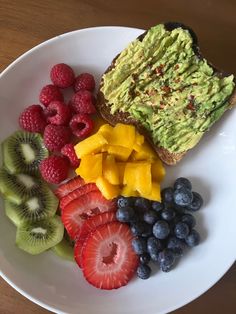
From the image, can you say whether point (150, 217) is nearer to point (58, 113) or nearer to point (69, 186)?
point (69, 186)

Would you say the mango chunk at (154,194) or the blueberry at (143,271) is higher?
the mango chunk at (154,194)

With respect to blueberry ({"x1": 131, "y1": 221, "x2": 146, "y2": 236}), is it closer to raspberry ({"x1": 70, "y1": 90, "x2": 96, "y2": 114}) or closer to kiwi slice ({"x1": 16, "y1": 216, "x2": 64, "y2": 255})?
kiwi slice ({"x1": 16, "y1": 216, "x2": 64, "y2": 255})

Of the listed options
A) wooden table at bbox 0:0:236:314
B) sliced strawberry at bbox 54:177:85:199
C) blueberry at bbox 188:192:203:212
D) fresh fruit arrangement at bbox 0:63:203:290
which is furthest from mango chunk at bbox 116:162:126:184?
wooden table at bbox 0:0:236:314

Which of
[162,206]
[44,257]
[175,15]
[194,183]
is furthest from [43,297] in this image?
[175,15]

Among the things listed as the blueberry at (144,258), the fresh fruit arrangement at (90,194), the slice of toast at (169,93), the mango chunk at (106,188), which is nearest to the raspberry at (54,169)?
the fresh fruit arrangement at (90,194)

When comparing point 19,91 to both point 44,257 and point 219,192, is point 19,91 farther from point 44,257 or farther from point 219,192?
point 219,192

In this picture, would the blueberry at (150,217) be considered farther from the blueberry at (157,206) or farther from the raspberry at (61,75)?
the raspberry at (61,75)
